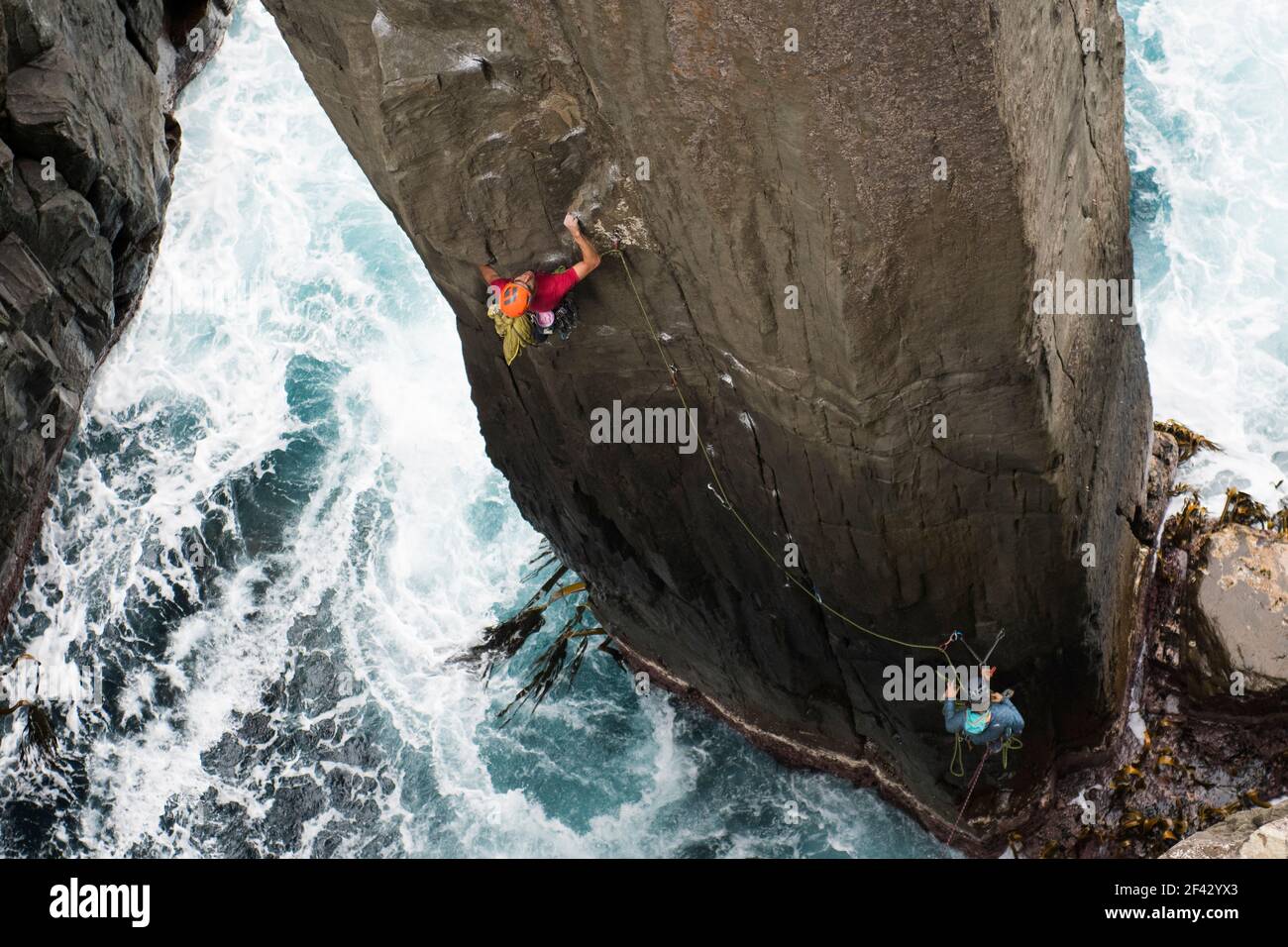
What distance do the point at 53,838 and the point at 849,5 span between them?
548 inches

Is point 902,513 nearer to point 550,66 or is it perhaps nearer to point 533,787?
point 550,66

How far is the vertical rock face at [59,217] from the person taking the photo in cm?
1789

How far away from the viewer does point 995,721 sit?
12.8 metres

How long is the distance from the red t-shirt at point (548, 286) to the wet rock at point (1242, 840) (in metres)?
6.70

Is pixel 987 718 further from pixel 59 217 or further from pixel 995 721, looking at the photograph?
pixel 59 217

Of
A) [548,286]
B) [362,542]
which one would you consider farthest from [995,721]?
[362,542]

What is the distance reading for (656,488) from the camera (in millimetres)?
13203

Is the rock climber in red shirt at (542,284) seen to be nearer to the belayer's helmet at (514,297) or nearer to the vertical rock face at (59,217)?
the belayer's helmet at (514,297)

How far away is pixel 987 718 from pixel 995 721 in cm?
26

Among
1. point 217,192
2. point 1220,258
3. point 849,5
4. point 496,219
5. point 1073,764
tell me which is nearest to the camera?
point 849,5

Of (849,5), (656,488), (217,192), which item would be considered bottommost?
(656,488)

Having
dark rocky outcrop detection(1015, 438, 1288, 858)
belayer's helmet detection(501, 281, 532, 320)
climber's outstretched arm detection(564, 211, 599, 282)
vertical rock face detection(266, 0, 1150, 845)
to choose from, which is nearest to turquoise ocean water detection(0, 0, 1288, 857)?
dark rocky outcrop detection(1015, 438, 1288, 858)

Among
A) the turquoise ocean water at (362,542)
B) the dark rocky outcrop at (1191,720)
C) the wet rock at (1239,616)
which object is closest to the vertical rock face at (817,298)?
the dark rocky outcrop at (1191,720)

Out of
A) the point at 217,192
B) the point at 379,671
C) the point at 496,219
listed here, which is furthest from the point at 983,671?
the point at 217,192
